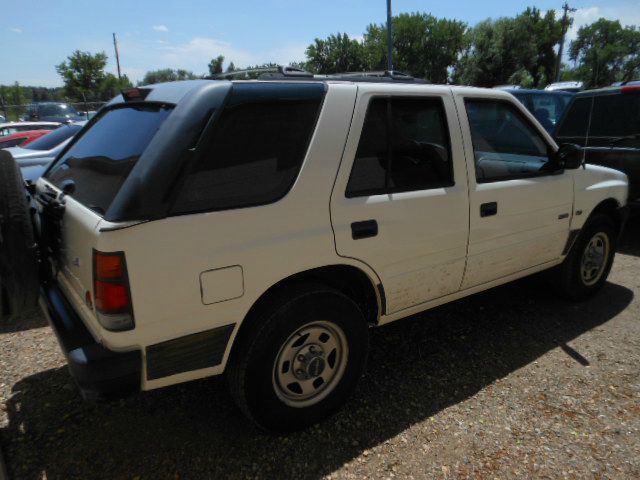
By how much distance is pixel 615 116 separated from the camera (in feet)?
19.4

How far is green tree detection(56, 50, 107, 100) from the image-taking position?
111 ft

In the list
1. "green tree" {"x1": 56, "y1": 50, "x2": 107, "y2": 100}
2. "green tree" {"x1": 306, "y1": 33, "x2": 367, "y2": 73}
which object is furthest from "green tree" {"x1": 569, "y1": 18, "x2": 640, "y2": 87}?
"green tree" {"x1": 56, "y1": 50, "x2": 107, "y2": 100}

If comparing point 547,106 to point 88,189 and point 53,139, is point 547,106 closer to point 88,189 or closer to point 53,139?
point 53,139

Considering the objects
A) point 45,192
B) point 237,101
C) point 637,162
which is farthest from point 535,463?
point 637,162

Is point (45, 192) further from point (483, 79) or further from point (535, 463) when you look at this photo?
point (483, 79)

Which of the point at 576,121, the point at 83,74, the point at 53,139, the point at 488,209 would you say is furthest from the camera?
the point at 83,74

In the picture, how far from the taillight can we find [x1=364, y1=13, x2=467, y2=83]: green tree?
52.0 meters

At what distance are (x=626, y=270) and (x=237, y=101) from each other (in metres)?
4.89

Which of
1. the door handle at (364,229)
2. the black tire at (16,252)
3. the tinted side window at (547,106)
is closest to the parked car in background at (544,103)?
the tinted side window at (547,106)

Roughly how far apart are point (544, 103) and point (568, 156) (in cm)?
824

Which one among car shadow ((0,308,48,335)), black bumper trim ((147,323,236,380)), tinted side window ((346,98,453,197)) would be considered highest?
tinted side window ((346,98,453,197))

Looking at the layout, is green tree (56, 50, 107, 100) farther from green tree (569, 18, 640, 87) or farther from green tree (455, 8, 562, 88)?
green tree (569, 18, 640, 87)

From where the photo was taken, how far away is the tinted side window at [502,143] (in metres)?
3.03

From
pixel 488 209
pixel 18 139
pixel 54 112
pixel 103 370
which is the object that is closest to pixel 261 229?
pixel 103 370
